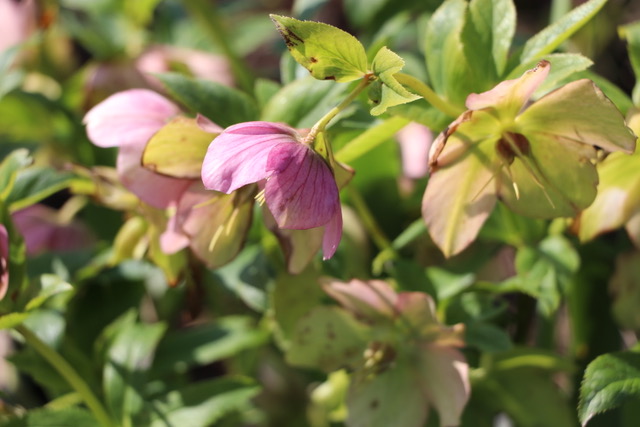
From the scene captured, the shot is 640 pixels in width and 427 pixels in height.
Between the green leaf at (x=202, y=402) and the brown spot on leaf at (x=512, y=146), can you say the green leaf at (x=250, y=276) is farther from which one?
the brown spot on leaf at (x=512, y=146)

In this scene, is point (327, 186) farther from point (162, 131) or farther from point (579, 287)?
point (579, 287)

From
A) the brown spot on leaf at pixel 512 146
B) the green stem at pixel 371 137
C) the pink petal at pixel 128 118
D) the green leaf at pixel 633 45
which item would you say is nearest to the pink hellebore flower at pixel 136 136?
the pink petal at pixel 128 118

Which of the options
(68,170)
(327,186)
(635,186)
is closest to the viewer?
(327,186)

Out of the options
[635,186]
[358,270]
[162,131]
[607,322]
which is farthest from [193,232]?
[607,322]

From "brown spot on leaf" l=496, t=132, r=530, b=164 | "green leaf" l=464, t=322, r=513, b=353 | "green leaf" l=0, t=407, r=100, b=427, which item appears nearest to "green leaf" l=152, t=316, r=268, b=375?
"green leaf" l=0, t=407, r=100, b=427

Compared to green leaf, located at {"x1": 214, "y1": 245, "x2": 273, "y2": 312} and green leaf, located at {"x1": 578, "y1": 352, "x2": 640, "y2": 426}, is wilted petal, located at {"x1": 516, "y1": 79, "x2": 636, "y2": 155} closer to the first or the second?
green leaf, located at {"x1": 578, "y1": 352, "x2": 640, "y2": 426}

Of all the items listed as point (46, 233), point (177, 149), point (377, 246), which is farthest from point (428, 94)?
point (46, 233)

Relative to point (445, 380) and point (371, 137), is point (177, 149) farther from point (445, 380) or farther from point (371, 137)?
point (445, 380)
